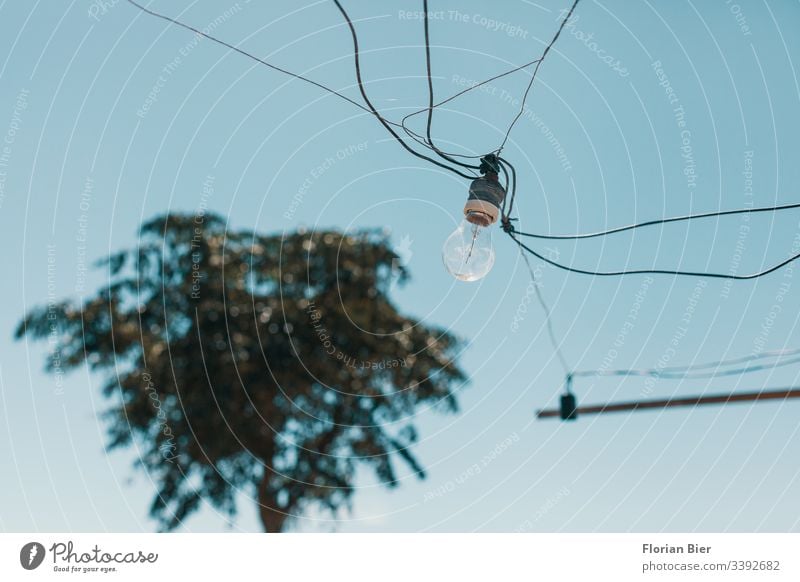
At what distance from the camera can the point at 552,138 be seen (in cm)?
430

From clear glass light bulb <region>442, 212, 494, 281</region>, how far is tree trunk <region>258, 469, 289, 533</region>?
601 cm

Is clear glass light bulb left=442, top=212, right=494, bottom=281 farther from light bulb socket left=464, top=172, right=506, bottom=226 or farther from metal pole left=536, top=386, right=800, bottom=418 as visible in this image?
metal pole left=536, top=386, right=800, bottom=418

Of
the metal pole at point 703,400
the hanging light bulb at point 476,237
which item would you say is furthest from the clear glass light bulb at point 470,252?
the metal pole at point 703,400

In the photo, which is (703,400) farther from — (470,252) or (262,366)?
(262,366)

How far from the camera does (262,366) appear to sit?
8.72 metres

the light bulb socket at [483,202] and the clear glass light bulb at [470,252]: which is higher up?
the light bulb socket at [483,202]

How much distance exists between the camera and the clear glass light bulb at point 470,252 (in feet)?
8.59

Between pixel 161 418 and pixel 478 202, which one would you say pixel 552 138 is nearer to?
pixel 478 202

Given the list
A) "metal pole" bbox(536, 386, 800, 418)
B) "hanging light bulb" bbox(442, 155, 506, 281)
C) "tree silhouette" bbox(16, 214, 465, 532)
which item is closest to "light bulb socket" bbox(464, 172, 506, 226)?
"hanging light bulb" bbox(442, 155, 506, 281)


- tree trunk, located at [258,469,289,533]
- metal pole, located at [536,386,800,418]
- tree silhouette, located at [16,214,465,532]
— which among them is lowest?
metal pole, located at [536,386,800,418]

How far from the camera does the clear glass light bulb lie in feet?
8.59

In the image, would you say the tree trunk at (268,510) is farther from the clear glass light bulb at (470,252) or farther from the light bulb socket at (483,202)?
the light bulb socket at (483,202)

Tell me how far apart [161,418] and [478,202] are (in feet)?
23.4
